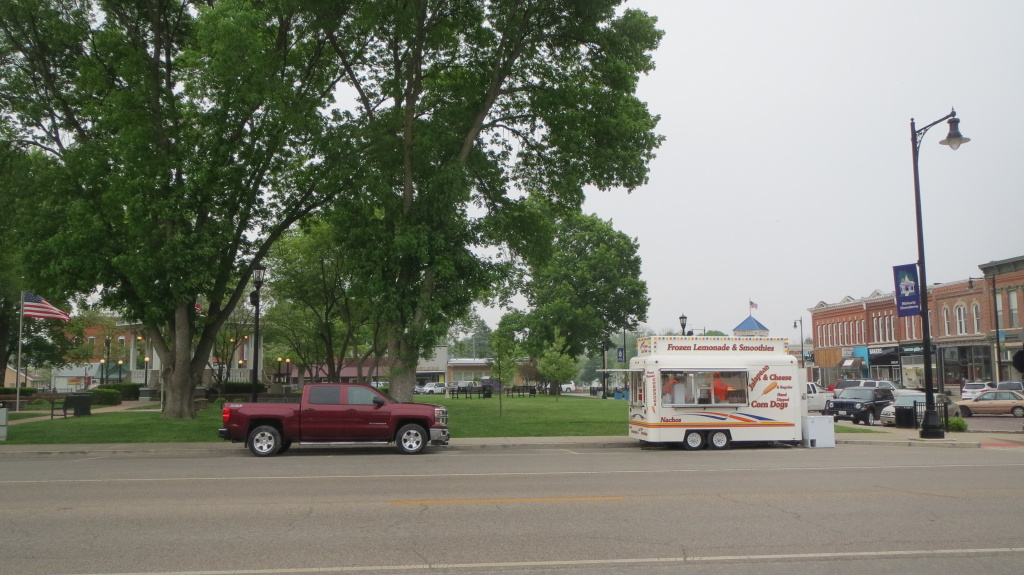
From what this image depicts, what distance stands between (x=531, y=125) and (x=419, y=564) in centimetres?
2153

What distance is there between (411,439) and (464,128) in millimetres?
11211

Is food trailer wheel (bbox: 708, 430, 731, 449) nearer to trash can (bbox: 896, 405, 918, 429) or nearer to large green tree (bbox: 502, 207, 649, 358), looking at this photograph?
trash can (bbox: 896, 405, 918, 429)

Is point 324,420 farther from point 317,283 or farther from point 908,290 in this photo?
point 317,283

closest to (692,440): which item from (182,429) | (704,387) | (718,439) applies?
(718,439)

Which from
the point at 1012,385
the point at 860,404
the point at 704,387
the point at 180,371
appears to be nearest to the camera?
the point at 704,387

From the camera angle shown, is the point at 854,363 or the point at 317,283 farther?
the point at 854,363

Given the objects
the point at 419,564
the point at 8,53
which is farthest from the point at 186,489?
the point at 8,53

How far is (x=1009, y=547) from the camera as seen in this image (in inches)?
317

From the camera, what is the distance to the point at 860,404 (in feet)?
105

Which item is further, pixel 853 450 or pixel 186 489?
pixel 853 450

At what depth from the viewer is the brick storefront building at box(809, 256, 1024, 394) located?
54.9 m

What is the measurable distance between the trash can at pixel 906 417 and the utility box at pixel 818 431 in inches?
320

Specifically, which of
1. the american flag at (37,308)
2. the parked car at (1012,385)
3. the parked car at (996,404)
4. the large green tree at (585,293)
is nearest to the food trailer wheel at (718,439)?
the parked car at (996,404)

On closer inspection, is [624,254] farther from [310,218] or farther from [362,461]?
[362,461]
